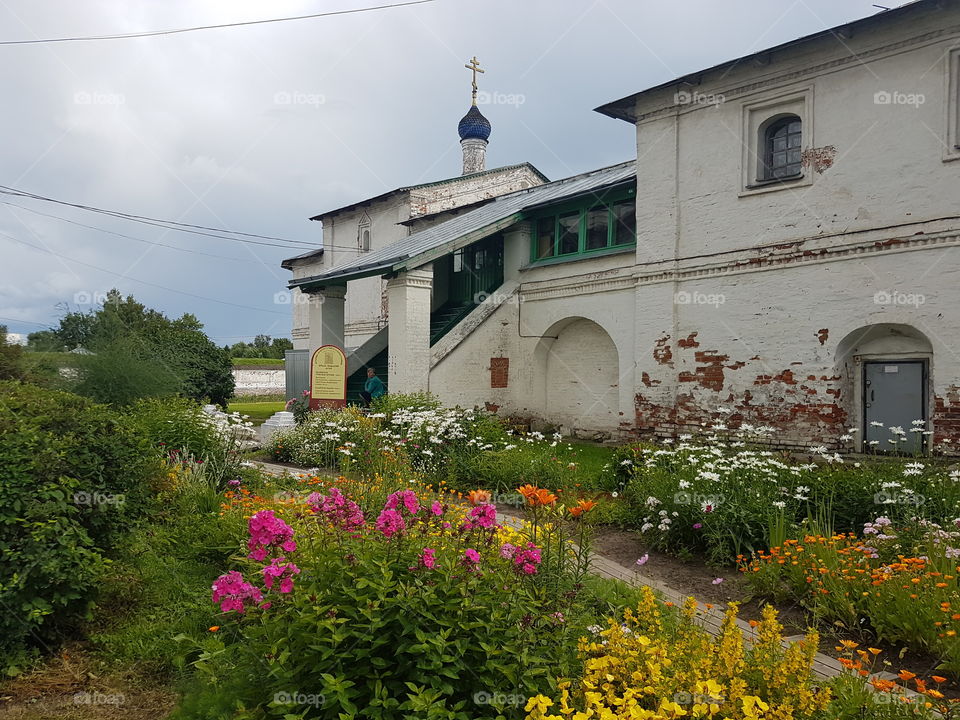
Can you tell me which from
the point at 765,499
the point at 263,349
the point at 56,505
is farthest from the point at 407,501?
the point at 263,349

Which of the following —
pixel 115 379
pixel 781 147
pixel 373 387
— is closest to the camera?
pixel 781 147

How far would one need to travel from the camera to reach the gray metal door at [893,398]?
10.3 meters

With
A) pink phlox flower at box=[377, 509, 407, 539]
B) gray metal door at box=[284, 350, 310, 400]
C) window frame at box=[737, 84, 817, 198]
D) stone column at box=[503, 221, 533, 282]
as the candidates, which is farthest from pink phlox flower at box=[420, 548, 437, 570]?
gray metal door at box=[284, 350, 310, 400]

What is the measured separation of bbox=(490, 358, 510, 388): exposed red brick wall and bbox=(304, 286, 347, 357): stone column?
4.43 metres

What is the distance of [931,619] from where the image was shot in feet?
13.1

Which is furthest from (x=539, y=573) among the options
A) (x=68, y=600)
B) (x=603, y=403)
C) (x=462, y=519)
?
(x=603, y=403)

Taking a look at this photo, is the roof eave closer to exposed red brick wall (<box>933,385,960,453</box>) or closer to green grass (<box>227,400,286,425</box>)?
exposed red brick wall (<box>933,385,960,453</box>)

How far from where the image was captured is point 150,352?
16391mm

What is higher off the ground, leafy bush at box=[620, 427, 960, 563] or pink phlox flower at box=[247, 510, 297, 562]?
pink phlox flower at box=[247, 510, 297, 562]

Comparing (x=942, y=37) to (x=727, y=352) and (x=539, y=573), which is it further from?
(x=539, y=573)

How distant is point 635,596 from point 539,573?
1.34m

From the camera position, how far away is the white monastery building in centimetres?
995

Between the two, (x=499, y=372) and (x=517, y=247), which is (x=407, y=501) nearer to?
(x=499, y=372)

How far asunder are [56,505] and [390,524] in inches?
94.6
